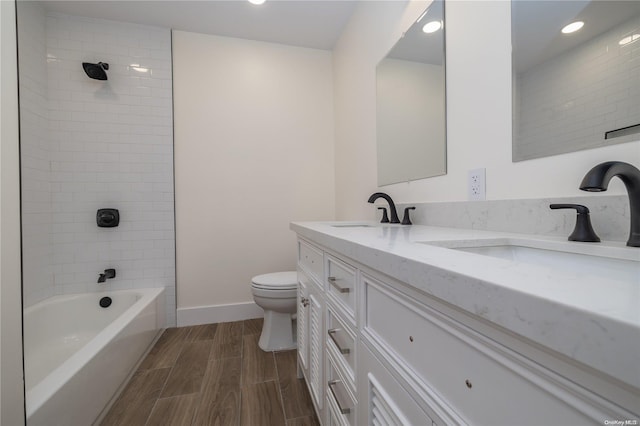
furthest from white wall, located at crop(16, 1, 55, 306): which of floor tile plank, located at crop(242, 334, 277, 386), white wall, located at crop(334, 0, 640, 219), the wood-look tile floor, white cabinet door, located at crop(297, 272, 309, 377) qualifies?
white wall, located at crop(334, 0, 640, 219)

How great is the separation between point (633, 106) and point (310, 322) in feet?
4.02

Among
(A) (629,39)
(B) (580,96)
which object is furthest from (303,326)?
(A) (629,39)

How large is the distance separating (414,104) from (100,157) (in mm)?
2347

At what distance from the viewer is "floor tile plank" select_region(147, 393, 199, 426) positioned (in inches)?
49.4

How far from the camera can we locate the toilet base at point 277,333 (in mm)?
1896

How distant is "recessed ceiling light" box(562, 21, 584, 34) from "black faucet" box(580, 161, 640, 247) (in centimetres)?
43

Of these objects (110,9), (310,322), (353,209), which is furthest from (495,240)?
(110,9)

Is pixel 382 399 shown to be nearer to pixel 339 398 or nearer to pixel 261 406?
pixel 339 398

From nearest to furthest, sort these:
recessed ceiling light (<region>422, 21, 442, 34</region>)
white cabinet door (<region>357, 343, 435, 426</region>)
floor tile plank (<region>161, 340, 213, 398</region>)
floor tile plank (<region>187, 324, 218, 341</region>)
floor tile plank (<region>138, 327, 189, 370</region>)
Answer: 1. white cabinet door (<region>357, 343, 435, 426</region>)
2. recessed ceiling light (<region>422, 21, 442, 34</region>)
3. floor tile plank (<region>161, 340, 213, 398</region>)
4. floor tile plank (<region>138, 327, 189, 370</region>)
5. floor tile plank (<region>187, 324, 218, 341</region>)

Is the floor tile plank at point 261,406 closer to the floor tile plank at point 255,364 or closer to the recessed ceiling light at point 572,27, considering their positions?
the floor tile plank at point 255,364

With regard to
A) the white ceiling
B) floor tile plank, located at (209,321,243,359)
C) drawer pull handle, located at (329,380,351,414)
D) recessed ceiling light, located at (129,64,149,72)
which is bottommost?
floor tile plank, located at (209,321,243,359)

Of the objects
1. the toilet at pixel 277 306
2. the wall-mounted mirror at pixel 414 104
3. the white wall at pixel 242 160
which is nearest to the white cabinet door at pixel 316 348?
the toilet at pixel 277 306

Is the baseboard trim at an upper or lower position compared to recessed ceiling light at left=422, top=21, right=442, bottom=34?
lower

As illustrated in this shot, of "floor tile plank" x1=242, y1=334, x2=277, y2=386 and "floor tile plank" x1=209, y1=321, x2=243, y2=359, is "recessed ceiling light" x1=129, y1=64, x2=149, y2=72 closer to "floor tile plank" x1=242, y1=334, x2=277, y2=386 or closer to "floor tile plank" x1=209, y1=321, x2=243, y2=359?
"floor tile plank" x1=209, y1=321, x2=243, y2=359
